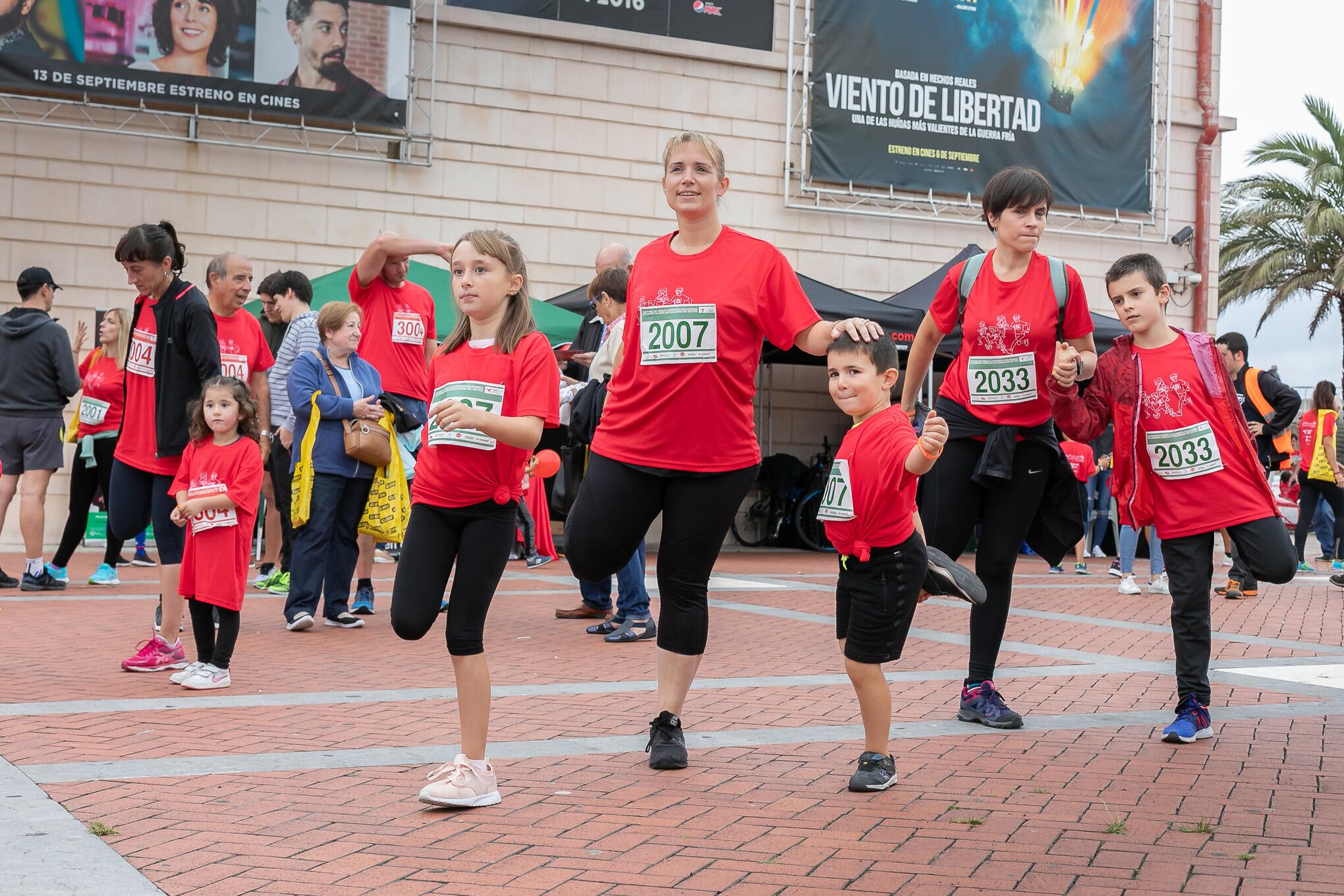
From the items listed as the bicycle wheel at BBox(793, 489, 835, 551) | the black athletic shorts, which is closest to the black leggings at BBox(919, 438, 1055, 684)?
the black athletic shorts

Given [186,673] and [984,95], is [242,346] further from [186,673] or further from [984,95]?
[984,95]

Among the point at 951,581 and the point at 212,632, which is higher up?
the point at 951,581

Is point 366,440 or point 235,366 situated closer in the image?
point 366,440

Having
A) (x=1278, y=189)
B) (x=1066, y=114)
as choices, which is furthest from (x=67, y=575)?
(x=1278, y=189)

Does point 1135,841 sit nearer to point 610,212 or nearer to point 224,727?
point 224,727

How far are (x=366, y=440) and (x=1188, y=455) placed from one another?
4.25m

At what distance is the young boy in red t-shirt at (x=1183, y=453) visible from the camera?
4.93 m

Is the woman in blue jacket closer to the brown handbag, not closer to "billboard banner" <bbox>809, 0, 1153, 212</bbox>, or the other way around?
the brown handbag

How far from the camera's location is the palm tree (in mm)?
28531

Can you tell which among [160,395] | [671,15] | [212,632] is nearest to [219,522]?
[212,632]

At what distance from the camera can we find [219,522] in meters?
5.56

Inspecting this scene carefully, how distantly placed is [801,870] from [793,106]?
1426cm

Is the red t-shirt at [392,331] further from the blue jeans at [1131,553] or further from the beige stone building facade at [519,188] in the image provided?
the beige stone building facade at [519,188]

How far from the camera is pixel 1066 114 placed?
1752 cm
